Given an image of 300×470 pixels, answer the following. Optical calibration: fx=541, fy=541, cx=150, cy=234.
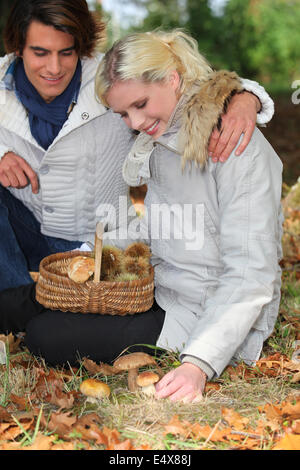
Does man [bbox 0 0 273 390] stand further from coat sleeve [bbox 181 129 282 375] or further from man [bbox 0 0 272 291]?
coat sleeve [bbox 181 129 282 375]

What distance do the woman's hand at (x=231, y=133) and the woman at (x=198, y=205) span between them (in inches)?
1.5

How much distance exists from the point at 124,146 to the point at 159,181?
693 mm

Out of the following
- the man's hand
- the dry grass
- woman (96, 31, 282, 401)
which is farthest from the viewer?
the man's hand

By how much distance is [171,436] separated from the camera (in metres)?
2.04

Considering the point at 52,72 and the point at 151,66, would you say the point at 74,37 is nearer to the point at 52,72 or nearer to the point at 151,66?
the point at 52,72

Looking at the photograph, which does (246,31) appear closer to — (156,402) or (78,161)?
(78,161)

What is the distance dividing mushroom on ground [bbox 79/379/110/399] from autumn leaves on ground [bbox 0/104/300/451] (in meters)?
A: 0.04

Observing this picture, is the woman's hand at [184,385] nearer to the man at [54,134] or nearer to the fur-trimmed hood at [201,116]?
the fur-trimmed hood at [201,116]

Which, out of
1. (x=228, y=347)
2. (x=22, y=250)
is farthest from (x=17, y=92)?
(x=228, y=347)

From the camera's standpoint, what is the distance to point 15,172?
313cm

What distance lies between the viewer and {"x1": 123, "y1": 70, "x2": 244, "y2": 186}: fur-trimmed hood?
2.34 meters

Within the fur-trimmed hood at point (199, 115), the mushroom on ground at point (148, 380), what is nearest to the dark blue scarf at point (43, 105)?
the fur-trimmed hood at point (199, 115)

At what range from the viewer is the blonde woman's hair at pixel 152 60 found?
2439 mm

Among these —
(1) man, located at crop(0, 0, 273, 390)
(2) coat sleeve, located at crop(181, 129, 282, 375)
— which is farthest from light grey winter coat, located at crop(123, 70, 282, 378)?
(1) man, located at crop(0, 0, 273, 390)
